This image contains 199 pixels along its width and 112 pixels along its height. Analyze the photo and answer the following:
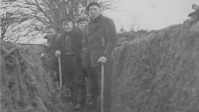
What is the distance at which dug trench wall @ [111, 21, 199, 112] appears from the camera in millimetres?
4391

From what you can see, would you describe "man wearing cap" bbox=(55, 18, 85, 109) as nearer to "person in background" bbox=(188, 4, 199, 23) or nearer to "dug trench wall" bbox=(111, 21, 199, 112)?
"dug trench wall" bbox=(111, 21, 199, 112)

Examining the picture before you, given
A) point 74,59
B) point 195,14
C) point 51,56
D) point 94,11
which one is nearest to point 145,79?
point 195,14

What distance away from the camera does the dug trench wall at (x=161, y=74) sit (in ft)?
14.4

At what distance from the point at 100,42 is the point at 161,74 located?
1.92m

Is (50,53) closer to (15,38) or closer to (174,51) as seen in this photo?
(174,51)

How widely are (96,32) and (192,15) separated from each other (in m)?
2.17

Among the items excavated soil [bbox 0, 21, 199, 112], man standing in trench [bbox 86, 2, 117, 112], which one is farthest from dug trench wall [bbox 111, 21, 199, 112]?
man standing in trench [bbox 86, 2, 117, 112]

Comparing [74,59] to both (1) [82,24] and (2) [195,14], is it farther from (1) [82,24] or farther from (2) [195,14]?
(2) [195,14]

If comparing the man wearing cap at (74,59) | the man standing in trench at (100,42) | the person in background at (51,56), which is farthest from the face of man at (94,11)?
the person in background at (51,56)

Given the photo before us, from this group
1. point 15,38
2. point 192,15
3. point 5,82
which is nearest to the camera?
point 5,82

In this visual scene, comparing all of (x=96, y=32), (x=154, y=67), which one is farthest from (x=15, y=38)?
(x=154, y=67)

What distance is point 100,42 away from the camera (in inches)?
269

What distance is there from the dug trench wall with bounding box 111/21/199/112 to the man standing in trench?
1.51 feet

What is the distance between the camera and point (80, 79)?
26.5 ft
